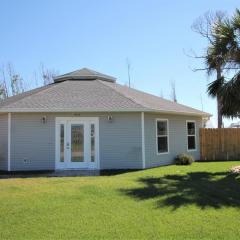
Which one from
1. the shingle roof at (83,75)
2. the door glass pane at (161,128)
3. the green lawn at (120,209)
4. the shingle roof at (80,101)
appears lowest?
the green lawn at (120,209)

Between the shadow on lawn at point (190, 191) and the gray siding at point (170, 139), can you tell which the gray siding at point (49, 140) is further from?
the shadow on lawn at point (190, 191)

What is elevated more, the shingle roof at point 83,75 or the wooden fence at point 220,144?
the shingle roof at point 83,75

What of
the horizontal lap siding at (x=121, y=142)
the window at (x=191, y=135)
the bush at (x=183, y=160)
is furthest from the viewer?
the window at (x=191, y=135)

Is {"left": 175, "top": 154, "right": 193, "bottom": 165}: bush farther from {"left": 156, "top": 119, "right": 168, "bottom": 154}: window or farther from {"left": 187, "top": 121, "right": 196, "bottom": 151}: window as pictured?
{"left": 187, "top": 121, "right": 196, "bottom": 151}: window

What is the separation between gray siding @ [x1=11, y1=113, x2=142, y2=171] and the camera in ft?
63.4

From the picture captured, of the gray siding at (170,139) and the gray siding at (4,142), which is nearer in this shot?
the gray siding at (4,142)

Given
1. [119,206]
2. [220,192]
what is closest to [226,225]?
[119,206]

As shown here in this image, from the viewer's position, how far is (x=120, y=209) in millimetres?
10586

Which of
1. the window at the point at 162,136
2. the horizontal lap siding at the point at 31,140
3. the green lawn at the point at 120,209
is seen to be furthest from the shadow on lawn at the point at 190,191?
the horizontal lap siding at the point at 31,140

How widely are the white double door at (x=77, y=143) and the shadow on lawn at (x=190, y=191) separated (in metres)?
4.42

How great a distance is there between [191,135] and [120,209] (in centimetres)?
1493

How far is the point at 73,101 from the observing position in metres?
20.1

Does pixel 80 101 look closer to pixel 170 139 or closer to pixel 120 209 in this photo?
pixel 170 139

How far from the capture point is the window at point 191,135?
2466 cm
